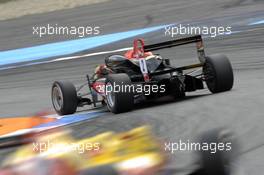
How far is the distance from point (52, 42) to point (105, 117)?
12928 millimetres

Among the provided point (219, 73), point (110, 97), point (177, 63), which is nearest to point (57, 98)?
point (110, 97)

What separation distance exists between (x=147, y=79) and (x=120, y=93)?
69 centimetres

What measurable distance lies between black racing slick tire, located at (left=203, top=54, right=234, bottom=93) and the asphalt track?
155 mm

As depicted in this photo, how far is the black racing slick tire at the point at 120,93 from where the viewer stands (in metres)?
8.72

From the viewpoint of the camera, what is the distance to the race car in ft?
29.3

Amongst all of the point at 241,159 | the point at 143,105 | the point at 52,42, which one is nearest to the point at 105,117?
the point at 143,105

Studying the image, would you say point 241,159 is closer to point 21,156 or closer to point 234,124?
point 234,124

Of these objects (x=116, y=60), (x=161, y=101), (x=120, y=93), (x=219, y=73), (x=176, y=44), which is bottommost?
(x=161, y=101)

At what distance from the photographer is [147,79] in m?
9.33

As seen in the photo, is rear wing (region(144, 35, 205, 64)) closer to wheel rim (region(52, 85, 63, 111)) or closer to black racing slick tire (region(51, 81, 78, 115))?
black racing slick tire (region(51, 81, 78, 115))

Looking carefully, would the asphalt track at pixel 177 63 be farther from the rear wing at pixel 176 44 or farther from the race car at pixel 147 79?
the rear wing at pixel 176 44

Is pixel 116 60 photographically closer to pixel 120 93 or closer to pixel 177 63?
pixel 120 93

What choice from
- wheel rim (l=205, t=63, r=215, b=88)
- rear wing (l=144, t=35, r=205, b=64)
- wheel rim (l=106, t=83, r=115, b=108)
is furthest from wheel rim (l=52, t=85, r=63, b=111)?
wheel rim (l=205, t=63, r=215, b=88)

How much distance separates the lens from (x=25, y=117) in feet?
33.2
